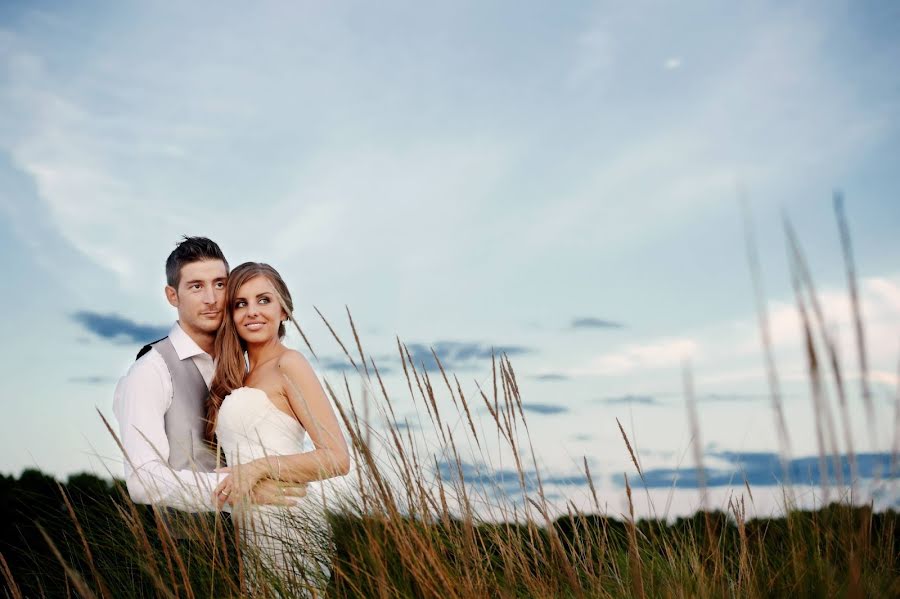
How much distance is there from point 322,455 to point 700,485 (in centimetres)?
210

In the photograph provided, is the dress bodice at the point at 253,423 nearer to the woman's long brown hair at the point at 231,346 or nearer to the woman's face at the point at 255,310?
the woman's long brown hair at the point at 231,346

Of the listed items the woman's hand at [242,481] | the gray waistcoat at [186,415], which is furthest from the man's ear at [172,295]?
the woman's hand at [242,481]

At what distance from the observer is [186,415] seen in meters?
4.15

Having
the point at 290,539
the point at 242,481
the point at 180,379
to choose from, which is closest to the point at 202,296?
the point at 180,379

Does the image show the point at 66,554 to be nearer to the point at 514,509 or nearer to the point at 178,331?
the point at 178,331

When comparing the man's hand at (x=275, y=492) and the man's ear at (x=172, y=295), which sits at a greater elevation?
the man's ear at (x=172, y=295)

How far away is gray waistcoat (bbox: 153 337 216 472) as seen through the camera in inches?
161

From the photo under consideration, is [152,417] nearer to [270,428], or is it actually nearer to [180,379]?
[180,379]

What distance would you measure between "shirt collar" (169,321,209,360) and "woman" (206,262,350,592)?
0.17 metres

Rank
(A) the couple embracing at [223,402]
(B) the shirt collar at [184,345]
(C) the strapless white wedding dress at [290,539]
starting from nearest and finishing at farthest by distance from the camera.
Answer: (C) the strapless white wedding dress at [290,539] → (A) the couple embracing at [223,402] → (B) the shirt collar at [184,345]

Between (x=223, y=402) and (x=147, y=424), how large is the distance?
41 centimetres

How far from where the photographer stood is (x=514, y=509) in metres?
2.94

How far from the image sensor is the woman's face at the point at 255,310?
4090 mm

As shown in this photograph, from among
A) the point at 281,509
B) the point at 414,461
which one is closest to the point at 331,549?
the point at 281,509
